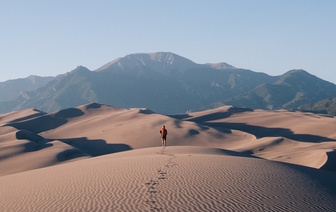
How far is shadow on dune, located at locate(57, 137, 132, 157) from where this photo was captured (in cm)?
3851

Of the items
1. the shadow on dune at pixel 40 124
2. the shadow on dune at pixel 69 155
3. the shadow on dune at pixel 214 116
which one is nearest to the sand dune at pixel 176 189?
the shadow on dune at pixel 69 155

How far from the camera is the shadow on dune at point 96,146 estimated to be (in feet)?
126

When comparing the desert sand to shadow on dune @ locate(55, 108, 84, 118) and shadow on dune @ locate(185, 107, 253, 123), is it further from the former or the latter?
shadow on dune @ locate(185, 107, 253, 123)

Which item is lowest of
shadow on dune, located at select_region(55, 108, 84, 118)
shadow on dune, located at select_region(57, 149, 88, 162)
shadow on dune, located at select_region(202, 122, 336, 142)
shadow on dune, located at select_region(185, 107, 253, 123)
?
shadow on dune, located at select_region(202, 122, 336, 142)

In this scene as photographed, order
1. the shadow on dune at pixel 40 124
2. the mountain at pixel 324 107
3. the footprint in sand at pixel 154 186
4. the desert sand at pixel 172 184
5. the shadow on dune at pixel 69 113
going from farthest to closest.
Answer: the mountain at pixel 324 107, the shadow on dune at pixel 69 113, the shadow on dune at pixel 40 124, the desert sand at pixel 172 184, the footprint in sand at pixel 154 186

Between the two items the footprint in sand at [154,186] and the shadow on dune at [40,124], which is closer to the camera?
the footprint in sand at [154,186]

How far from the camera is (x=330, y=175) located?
57.0ft

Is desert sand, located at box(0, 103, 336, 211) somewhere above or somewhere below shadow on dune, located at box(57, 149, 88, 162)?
above

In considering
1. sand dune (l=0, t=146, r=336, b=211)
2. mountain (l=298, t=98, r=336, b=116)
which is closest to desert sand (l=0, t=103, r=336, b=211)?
sand dune (l=0, t=146, r=336, b=211)

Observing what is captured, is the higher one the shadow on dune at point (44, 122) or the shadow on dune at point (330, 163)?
the shadow on dune at point (44, 122)

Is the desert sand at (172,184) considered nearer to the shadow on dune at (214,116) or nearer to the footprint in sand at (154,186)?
the footprint in sand at (154,186)

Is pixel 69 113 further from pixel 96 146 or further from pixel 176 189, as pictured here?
pixel 176 189

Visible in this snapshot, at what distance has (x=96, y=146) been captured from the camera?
40750mm

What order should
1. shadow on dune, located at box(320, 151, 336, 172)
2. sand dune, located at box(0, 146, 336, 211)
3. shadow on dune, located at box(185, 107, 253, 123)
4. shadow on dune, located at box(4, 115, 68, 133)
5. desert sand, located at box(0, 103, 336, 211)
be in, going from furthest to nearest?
shadow on dune, located at box(185, 107, 253, 123), shadow on dune, located at box(4, 115, 68, 133), shadow on dune, located at box(320, 151, 336, 172), desert sand, located at box(0, 103, 336, 211), sand dune, located at box(0, 146, 336, 211)
